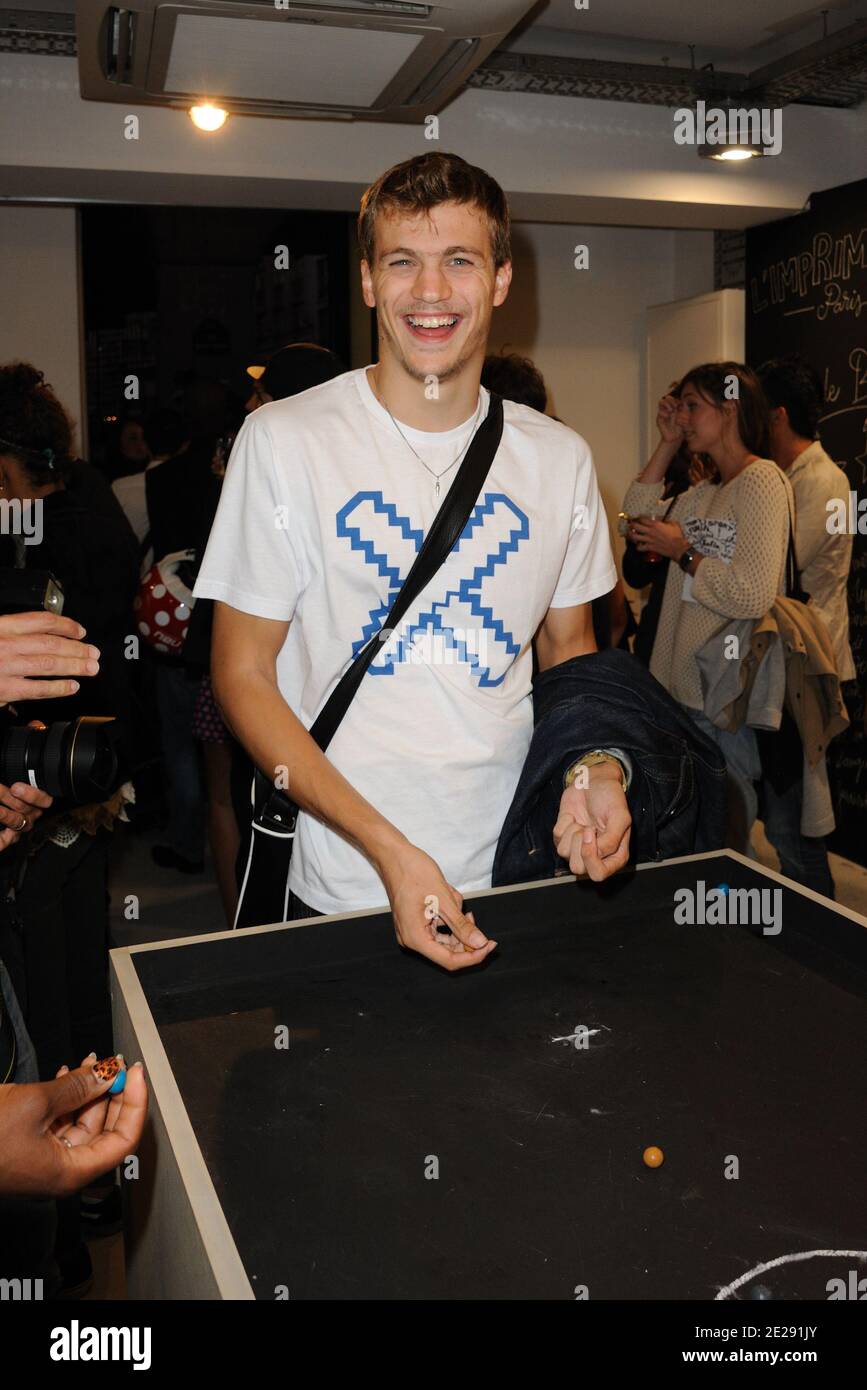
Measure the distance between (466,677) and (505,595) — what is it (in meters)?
0.12

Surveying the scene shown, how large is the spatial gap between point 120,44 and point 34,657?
260 cm

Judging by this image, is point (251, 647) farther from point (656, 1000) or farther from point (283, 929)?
point (656, 1000)

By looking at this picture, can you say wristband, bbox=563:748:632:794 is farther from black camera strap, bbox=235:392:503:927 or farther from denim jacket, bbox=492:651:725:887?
black camera strap, bbox=235:392:503:927

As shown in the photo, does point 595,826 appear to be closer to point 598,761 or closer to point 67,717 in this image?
point 598,761

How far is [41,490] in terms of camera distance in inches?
95.3

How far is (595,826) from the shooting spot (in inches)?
54.5

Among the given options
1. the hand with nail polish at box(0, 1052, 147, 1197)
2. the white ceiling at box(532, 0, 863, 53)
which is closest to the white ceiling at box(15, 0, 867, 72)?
the white ceiling at box(532, 0, 863, 53)

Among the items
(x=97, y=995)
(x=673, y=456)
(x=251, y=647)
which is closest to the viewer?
(x=251, y=647)

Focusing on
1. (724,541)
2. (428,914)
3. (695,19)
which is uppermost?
(695,19)

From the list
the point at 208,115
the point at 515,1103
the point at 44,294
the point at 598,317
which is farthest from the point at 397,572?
the point at 598,317

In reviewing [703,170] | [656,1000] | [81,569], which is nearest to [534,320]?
[703,170]

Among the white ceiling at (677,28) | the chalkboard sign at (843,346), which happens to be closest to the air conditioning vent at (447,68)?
the white ceiling at (677,28)

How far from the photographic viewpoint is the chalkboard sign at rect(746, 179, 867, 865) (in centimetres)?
445

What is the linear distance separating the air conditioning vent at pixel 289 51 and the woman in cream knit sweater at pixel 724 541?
1.11 meters
